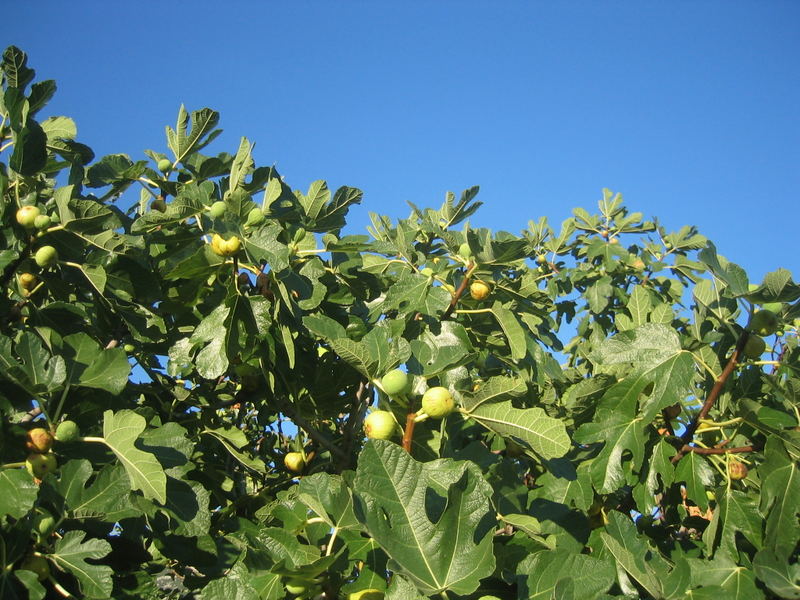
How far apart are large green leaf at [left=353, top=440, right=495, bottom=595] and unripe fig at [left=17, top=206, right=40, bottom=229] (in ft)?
5.20

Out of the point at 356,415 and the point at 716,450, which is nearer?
the point at 716,450

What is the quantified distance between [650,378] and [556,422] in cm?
62

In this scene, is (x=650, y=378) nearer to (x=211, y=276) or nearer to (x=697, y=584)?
(x=697, y=584)

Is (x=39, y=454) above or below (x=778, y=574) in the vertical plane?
below

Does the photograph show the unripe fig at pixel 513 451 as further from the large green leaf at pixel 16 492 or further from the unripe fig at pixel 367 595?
the large green leaf at pixel 16 492

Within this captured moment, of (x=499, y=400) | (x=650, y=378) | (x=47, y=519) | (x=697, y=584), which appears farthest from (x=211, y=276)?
(x=697, y=584)

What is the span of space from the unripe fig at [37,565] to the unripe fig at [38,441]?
288 mm

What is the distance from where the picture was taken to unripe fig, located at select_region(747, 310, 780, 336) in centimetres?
216

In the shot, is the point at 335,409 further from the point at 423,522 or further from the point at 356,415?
the point at 423,522

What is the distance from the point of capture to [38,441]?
1891 mm

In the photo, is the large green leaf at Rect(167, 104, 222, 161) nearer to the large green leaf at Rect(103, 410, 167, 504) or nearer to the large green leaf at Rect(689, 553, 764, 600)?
the large green leaf at Rect(103, 410, 167, 504)

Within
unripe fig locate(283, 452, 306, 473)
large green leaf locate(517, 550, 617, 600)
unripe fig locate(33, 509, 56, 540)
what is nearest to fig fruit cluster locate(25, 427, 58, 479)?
unripe fig locate(33, 509, 56, 540)

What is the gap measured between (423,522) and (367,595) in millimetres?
284

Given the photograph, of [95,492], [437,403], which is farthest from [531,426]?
[95,492]
